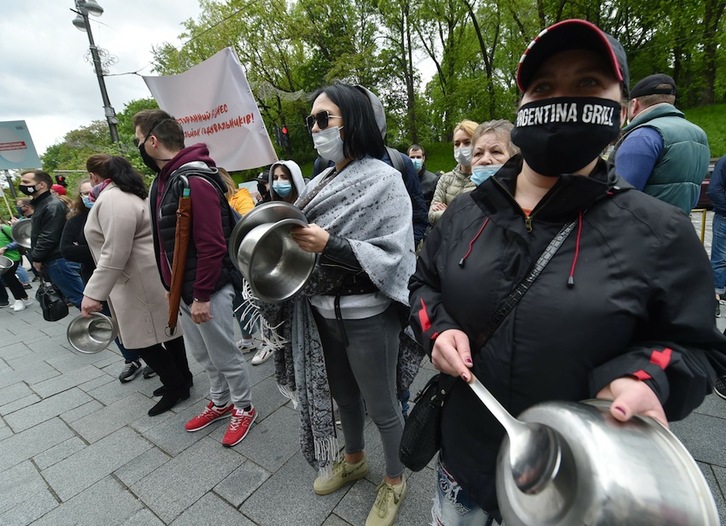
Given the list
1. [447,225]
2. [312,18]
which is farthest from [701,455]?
[312,18]

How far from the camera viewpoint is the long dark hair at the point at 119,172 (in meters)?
2.65

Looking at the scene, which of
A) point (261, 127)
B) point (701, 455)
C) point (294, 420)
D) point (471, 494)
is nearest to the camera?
point (471, 494)

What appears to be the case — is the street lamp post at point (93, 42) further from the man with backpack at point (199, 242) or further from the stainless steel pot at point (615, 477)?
the stainless steel pot at point (615, 477)

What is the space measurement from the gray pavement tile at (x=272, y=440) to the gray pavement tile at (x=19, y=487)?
3.51ft

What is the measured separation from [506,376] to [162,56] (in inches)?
981

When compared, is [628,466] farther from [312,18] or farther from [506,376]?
[312,18]

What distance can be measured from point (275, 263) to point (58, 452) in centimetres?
257

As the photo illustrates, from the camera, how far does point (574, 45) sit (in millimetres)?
877

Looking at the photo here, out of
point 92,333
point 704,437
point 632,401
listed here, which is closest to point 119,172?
point 92,333

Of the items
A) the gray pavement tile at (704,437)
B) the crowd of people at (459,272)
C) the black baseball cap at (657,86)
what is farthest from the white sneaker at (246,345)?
the black baseball cap at (657,86)

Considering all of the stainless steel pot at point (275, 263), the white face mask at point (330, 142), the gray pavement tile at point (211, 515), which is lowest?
the gray pavement tile at point (211, 515)

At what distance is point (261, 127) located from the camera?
4180mm

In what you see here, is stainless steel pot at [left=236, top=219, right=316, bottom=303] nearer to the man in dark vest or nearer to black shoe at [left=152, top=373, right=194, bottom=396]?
the man in dark vest

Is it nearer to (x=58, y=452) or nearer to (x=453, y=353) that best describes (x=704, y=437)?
(x=453, y=353)
